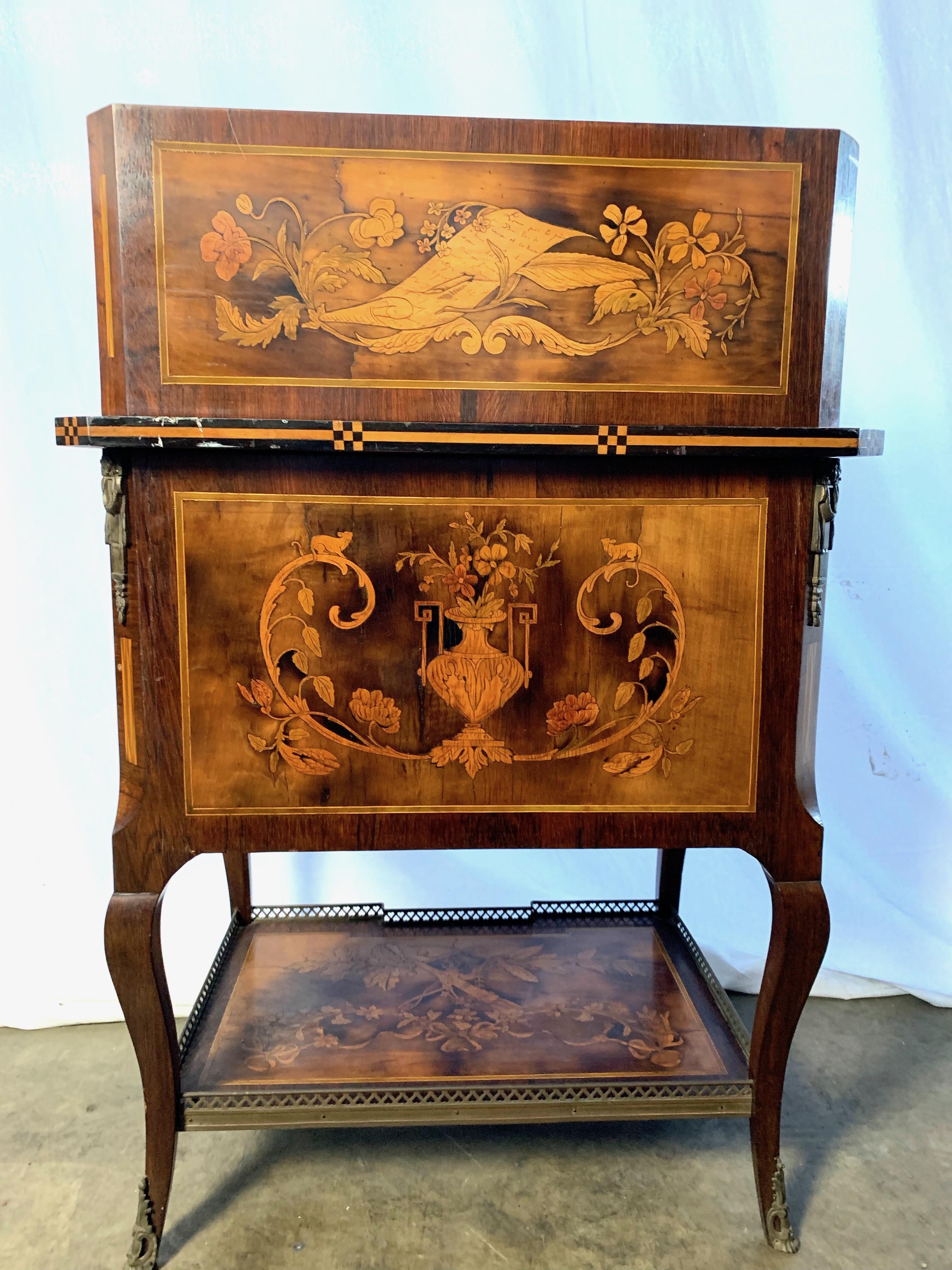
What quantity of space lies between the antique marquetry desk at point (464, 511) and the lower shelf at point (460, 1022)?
15 millimetres

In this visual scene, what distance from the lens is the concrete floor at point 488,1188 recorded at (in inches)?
63.4

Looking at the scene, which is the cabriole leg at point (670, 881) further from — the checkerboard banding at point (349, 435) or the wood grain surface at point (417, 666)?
the checkerboard banding at point (349, 435)

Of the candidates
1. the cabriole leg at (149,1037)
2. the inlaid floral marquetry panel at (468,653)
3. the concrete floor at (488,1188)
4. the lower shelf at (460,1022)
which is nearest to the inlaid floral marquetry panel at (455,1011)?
the lower shelf at (460,1022)

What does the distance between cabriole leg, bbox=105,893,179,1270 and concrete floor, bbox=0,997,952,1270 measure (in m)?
0.08

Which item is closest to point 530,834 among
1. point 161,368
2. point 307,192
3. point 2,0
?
point 161,368

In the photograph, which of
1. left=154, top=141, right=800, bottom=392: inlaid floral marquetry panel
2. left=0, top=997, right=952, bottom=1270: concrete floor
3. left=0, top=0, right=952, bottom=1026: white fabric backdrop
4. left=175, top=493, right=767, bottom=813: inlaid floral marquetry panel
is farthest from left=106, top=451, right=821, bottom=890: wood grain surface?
left=0, top=0, right=952, bottom=1026: white fabric backdrop

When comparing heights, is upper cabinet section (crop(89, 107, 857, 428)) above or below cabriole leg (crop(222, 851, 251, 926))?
above

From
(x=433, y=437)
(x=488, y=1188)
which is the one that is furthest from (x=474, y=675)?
(x=488, y=1188)

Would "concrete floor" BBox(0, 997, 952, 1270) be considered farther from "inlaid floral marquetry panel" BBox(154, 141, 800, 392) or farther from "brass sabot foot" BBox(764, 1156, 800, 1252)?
"inlaid floral marquetry panel" BBox(154, 141, 800, 392)

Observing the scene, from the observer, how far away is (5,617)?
7.46 ft

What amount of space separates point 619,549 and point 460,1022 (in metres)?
0.99

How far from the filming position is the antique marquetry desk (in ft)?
4.42

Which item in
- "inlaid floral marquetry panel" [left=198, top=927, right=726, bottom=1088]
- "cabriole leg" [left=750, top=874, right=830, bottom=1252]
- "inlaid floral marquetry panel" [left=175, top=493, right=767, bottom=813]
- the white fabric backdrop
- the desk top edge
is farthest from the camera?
the white fabric backdrop

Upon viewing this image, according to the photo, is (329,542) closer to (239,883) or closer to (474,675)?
(474,675)
